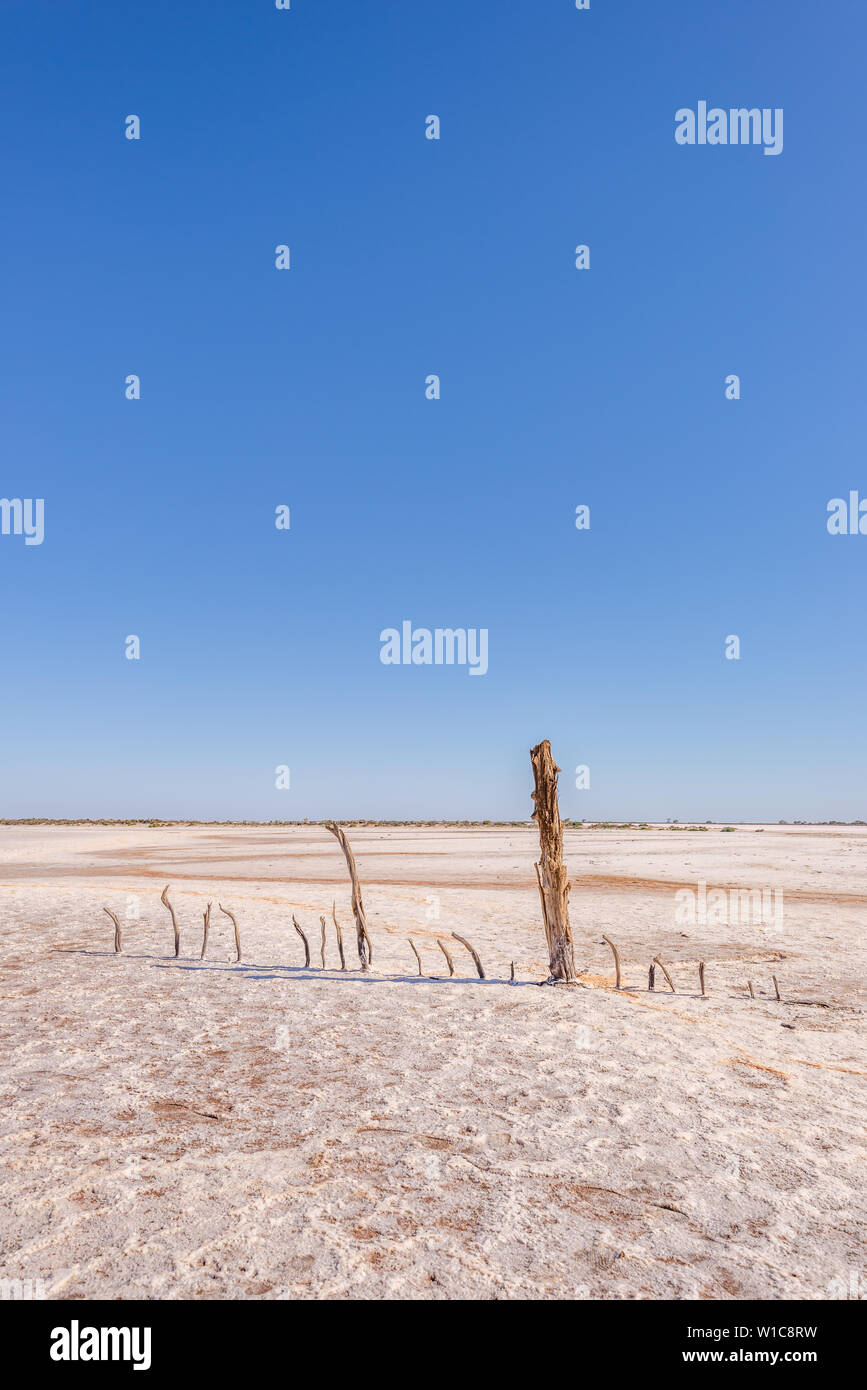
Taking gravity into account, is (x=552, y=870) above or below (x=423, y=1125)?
above

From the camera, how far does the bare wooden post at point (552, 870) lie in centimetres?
1126

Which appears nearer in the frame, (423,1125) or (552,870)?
(423,1125)

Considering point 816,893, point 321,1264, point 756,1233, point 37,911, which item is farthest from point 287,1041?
point 816,893

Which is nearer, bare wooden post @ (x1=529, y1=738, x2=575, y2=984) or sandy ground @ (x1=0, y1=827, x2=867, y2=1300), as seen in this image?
sandy ground @ (x1=0, y1=827, x2=867, y2=1300)

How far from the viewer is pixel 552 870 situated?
450 inches

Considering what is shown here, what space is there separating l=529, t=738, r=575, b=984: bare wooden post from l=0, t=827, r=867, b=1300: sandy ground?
1.93 ft

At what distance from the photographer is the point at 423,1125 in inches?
248

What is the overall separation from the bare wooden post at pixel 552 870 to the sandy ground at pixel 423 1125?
59cm

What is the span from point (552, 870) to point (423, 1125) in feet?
18.2

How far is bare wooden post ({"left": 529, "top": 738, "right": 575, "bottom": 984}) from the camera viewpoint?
36.9 feet

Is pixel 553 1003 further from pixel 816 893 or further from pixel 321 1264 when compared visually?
pixel 816 893

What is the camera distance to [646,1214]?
493cm

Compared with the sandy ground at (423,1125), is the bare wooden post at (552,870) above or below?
above
